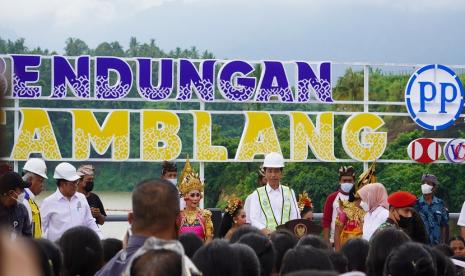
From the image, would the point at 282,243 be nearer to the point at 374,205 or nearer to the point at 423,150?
the point at 374,205

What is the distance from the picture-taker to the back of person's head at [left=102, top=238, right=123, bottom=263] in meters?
5.24

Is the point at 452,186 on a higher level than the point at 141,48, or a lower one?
lower

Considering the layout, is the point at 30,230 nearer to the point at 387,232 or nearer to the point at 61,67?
the point at 387,232

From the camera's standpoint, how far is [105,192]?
19672 millimetres

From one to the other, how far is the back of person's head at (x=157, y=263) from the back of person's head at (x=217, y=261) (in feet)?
3.53

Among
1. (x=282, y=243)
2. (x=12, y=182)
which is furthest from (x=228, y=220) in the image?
(x=282, y=243)

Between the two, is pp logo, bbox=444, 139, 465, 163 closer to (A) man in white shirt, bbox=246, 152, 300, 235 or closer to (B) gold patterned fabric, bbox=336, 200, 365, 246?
(B) gold patterned fabric, bbox=336, 200, 365, 246

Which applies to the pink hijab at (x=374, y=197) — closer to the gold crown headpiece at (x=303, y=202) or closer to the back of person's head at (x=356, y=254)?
the gold crown headpiece at (x=303, y=202)

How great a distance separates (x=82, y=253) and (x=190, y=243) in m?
0.94

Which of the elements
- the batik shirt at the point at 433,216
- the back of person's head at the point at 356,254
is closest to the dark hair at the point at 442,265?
the back of person's head at the point at 356,254

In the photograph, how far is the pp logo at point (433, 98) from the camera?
13.9 m

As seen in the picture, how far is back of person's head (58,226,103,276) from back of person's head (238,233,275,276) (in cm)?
87

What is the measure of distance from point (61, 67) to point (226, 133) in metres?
6.76

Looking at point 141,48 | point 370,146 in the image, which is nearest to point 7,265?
point 370,146
